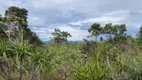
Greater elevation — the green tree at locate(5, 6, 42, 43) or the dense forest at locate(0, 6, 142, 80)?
the green tree at locate(5, 6, 42, 43)

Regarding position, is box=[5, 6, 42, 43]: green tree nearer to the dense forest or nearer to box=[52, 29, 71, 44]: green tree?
box=[52, 29, 71, 44]: green tree

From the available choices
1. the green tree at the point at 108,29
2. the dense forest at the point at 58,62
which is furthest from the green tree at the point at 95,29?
the dense forest at the point at 58,62

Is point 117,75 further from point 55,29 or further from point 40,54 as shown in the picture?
point 55,29

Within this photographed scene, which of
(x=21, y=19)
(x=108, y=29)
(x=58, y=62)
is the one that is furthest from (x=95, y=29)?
(x=58, y=62)

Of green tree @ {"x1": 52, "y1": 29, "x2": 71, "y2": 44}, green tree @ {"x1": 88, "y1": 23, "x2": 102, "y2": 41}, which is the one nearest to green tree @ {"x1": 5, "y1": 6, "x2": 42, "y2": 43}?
green tree @ {"x1": 52, "y1": 29, "x2": 71, "y2": 44}

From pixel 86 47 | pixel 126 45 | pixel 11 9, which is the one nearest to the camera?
pixel 11 9

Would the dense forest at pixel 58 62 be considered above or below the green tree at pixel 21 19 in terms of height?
below

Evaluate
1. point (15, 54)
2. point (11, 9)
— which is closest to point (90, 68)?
point (15, 54)

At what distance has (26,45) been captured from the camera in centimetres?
1370

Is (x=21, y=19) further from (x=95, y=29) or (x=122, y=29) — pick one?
(x=122, y=29)

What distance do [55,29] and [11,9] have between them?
6.48 m

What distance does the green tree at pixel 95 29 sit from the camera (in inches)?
1448

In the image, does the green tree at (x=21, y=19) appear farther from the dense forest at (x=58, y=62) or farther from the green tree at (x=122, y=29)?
the green tree at (x=122, y=29)

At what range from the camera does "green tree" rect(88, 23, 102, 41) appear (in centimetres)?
3678
